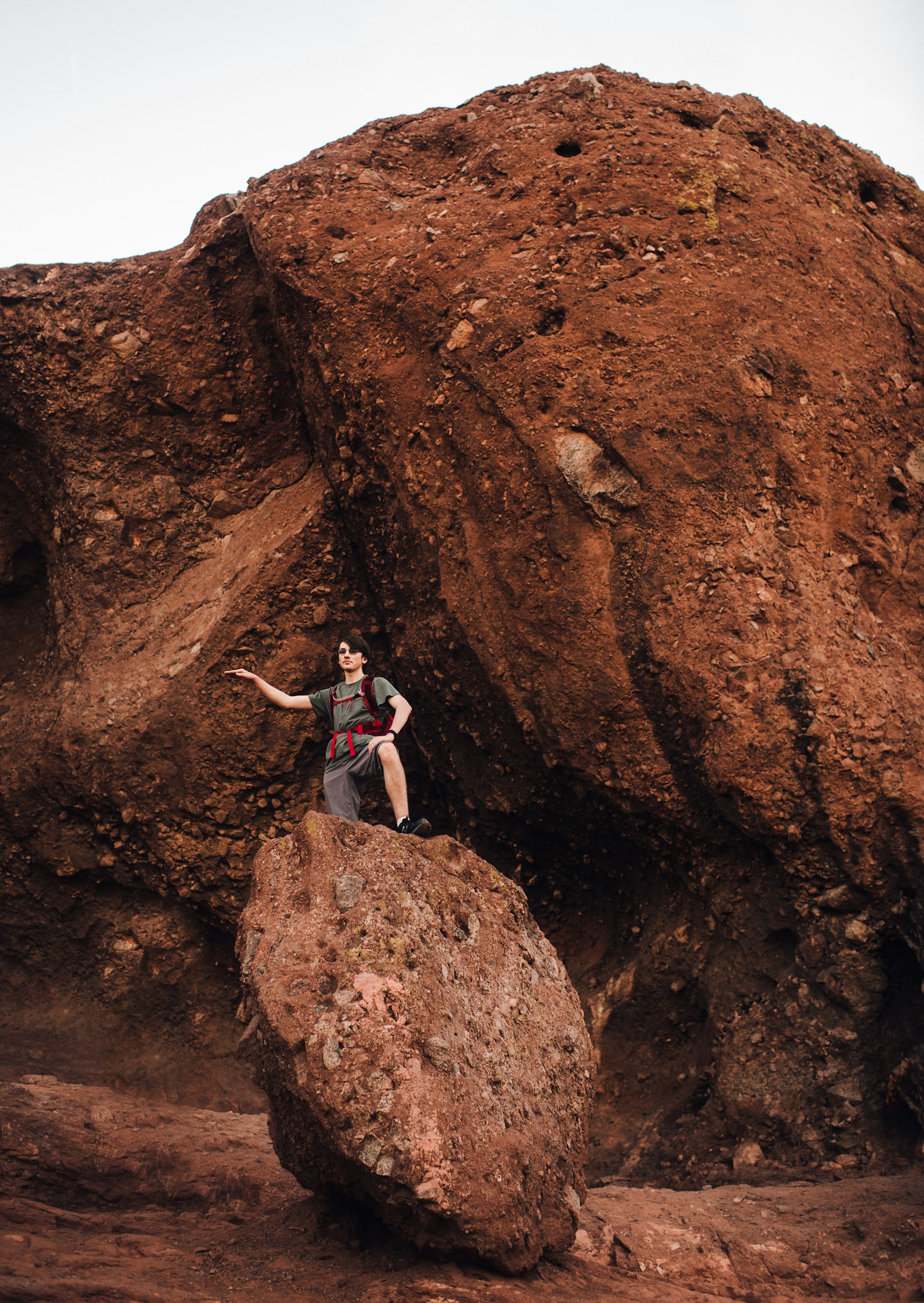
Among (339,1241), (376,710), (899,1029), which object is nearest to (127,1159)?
(339,1241)

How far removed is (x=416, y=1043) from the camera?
3.33 meters

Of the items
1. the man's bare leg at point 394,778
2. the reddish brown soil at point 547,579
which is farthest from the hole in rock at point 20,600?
the man's bare leg at point 394,778

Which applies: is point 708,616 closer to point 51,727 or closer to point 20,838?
point 51,727

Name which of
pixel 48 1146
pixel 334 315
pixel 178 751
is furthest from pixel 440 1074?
pixel 334 315

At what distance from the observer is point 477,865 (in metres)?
4.16

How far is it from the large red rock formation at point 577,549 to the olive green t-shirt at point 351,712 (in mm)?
656

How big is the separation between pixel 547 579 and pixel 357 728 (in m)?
1.26

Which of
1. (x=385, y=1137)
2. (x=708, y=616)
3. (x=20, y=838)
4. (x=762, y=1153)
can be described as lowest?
(x=20, y=838)

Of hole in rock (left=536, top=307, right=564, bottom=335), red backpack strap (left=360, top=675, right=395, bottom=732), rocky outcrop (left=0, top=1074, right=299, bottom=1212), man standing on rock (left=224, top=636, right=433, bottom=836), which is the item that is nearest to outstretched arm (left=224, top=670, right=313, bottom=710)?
man standing on rock (left=224, top=636, right=433, bottom=836)

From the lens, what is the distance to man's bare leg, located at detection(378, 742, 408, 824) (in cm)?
494

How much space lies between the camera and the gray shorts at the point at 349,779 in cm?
517

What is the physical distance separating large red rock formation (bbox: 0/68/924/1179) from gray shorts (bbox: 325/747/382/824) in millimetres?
846

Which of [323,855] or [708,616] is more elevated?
[708,616]

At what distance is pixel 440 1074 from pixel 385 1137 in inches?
10.1
